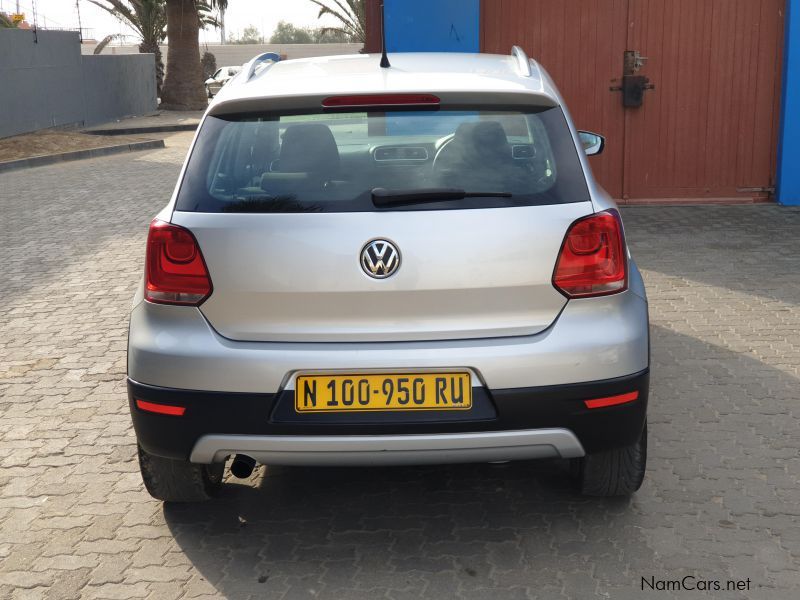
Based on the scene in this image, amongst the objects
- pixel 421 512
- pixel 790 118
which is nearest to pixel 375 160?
pixel 421 512

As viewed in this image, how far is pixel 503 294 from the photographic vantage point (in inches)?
134

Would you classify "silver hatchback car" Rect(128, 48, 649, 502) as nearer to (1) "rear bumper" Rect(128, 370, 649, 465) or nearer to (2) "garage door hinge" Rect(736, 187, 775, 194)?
(1) "rear bumper" Rect(128, 370, 649, 465)

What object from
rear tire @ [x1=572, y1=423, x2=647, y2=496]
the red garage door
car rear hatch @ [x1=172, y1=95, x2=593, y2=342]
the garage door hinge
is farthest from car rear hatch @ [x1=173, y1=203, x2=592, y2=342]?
the garage door hinge

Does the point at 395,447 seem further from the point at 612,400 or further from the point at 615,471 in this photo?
the point at 615,471

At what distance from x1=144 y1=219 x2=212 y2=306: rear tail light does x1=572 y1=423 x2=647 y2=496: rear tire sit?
1.50 metres

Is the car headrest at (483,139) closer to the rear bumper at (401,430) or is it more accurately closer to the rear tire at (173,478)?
the rear bumper at (401,430)

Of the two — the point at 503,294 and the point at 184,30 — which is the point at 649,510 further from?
the point at 184,30

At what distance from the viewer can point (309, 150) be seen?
12.0 ft

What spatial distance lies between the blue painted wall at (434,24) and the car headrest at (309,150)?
A: 25.0ft

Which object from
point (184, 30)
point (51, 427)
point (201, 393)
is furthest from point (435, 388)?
point (184, 30)

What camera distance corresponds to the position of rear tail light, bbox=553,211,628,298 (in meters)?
3.46

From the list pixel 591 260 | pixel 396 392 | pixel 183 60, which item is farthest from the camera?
pixel 183 60

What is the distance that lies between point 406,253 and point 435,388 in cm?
43

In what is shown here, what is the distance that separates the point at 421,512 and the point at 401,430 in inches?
30.2
